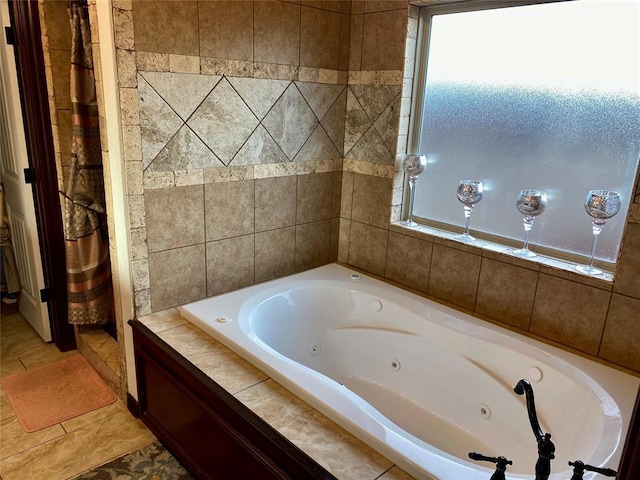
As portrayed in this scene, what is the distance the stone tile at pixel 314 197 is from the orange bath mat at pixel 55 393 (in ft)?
4.54

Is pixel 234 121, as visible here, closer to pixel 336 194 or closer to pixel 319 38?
pixel 319 38

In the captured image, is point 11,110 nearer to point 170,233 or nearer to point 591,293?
point 170,233

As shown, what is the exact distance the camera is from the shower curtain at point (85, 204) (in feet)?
7.68

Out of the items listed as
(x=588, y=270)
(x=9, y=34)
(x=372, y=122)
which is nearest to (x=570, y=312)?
(x=588, y=270)

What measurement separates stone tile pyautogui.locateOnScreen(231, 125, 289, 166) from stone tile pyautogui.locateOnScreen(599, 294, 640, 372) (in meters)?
1.64

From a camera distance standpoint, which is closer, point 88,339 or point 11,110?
point 11,110

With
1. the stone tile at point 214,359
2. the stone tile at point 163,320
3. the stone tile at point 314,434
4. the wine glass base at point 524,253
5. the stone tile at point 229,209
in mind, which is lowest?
the stone tile at point 314,434

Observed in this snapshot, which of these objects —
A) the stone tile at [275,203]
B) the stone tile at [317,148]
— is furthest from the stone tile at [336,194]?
the stone tile at [275,203]

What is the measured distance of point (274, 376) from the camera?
1768 millimetres

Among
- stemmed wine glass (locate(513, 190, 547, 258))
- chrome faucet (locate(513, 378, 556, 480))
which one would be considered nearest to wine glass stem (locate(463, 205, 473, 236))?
stemmed wine glass (locate(513, 190, 547, 258))

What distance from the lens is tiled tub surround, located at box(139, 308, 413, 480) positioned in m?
1.39

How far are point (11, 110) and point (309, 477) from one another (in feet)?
8.05

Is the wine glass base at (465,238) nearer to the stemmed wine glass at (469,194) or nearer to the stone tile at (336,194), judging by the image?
the stemmed wine glass at (469,194)

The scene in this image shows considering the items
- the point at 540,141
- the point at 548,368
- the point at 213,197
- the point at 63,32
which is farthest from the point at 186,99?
the point at 548,368
